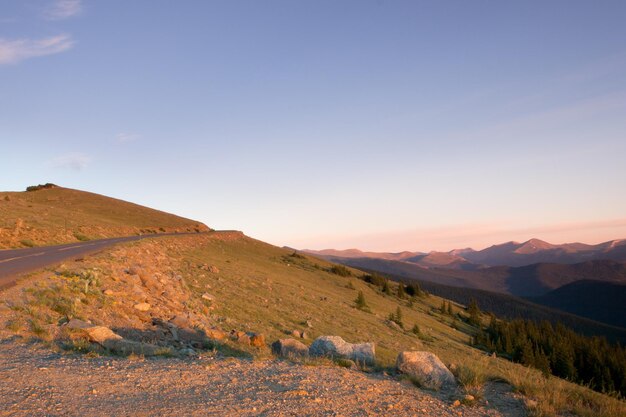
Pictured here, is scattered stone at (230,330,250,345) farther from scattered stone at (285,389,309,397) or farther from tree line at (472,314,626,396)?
tree line at (472,314,626,396)

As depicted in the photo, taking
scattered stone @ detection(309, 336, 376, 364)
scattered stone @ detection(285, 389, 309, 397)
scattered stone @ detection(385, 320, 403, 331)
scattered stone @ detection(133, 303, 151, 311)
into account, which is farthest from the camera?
scattered stone @ detection(385, 320, 403, 331)

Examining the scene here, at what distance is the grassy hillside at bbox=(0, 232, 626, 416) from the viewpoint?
904 centimetres

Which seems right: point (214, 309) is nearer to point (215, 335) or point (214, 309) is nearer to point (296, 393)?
point (215, 335)

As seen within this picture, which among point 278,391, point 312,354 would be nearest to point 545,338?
→ point 312,354

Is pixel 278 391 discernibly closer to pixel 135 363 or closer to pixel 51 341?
pixel 135 363

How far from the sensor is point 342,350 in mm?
10750

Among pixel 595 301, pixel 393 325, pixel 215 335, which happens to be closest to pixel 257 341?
pixel 215 335

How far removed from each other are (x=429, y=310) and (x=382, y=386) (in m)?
45.5

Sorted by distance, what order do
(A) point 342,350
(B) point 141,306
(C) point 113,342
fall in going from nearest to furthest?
(C) point 113,342 < (A) point 342,350 < (B) point 141,306

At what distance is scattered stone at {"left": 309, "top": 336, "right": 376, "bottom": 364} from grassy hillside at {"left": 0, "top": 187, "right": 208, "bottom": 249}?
2546 cm

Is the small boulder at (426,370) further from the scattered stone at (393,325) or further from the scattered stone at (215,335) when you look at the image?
the scattered stone at (393,325)

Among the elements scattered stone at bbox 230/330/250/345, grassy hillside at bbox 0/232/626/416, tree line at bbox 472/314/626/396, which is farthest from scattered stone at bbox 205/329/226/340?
tree line at bbox 472/314/626/396

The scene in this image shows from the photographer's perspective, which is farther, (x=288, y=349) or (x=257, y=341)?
(x=257, y=341)

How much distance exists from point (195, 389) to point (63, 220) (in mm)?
43975
